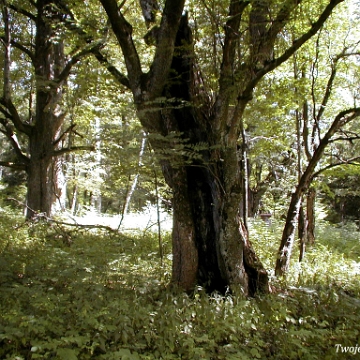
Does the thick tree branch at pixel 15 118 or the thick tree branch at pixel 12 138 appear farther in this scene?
the thick tree branch at pixel 12 138

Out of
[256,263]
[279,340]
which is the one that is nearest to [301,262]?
[256,263]

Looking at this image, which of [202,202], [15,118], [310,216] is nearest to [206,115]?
[202,202]

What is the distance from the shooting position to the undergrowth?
287cm

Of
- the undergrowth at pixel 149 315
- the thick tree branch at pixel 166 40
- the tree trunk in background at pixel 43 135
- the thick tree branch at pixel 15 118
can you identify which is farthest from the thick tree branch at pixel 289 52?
the tree trunk in background at pixel 43 135

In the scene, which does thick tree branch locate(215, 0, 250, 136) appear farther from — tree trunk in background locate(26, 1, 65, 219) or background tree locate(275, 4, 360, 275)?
tree trunk in background locate(26, 1, 65, 219)

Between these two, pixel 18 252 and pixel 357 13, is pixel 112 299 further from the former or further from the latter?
pixel 357 13

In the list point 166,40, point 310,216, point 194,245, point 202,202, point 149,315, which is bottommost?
point 149,315

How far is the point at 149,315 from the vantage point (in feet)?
11.5

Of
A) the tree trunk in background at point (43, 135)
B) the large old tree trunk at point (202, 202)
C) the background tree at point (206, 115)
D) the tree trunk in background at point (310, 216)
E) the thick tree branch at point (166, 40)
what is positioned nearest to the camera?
the thick tree branch at point (166, 40)

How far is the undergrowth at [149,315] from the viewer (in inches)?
113

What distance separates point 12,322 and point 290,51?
4272 millimetres

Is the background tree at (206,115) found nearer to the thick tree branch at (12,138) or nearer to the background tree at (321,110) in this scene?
the background tree at (321,110)

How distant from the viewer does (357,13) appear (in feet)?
23.2

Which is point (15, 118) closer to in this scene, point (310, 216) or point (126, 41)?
point (126, 41)
